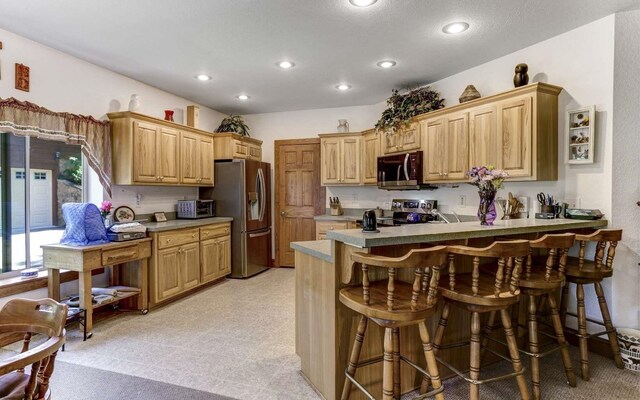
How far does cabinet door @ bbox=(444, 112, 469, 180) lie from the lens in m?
3.54

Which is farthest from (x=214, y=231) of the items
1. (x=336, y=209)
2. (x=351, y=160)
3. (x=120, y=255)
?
(x=351, y=160)

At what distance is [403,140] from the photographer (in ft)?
14.4

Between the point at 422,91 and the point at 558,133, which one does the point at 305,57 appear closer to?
the point at 422,91

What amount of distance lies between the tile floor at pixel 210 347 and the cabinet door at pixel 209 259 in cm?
44

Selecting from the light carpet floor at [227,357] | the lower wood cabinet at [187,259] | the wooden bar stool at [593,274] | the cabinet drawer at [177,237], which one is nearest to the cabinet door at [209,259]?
the lower wood cabinet at [187,259]

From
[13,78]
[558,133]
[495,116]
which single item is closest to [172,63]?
[13,78]

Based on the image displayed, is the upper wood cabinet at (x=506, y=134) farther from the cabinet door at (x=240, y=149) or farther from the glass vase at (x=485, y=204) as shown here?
the cabinet door at (x=240, y=149)

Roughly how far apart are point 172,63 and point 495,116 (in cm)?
329

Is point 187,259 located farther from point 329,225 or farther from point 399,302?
point 399,302

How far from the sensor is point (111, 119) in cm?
385

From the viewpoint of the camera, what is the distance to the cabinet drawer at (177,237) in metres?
3.80

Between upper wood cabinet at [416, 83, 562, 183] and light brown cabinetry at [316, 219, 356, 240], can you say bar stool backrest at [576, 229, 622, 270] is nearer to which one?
upper wood cabinet at [416, 83, 562, 183]

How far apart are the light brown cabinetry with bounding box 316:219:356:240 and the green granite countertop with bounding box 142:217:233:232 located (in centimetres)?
129

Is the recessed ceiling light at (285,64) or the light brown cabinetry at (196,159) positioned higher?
the recessed ceiling light at (285,64)
